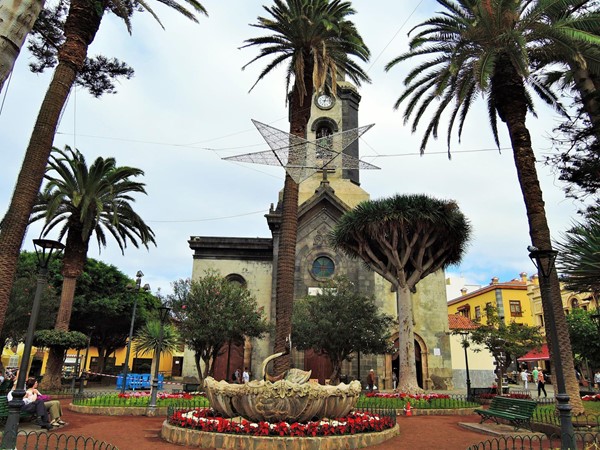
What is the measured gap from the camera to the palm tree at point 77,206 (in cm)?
2242

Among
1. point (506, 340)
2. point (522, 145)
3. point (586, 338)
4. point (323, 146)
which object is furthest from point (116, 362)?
point (522, 145)

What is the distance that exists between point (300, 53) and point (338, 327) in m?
13.8

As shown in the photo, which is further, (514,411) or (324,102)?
(324,102)

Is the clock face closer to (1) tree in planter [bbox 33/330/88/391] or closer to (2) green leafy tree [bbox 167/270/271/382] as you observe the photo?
(2) green leafy tree [bbox 167/270/271/382]

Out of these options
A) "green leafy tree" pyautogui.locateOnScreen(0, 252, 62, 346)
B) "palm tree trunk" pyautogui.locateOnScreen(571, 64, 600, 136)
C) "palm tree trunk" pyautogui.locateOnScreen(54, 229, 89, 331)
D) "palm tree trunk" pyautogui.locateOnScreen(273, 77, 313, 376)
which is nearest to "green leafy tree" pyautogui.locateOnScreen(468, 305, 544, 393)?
"palm tree trunk" pyautogui.locateOnScreen(273, 77, 313, 376)

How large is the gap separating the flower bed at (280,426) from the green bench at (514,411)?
3875 mm

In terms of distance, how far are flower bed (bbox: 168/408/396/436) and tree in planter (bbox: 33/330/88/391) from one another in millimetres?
13085

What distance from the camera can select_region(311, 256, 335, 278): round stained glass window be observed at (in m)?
31.9

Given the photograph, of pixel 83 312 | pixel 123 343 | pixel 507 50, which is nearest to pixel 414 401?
pixel 507 50

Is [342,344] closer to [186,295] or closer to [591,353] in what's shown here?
[186,295]

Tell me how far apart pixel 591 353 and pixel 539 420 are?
64.2ft

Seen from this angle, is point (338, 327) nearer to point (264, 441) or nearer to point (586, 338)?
point (264, 441)

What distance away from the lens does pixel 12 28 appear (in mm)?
4465

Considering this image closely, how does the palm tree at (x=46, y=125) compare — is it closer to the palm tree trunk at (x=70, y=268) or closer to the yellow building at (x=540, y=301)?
the palm tree trunk at (x=70, y=268)
